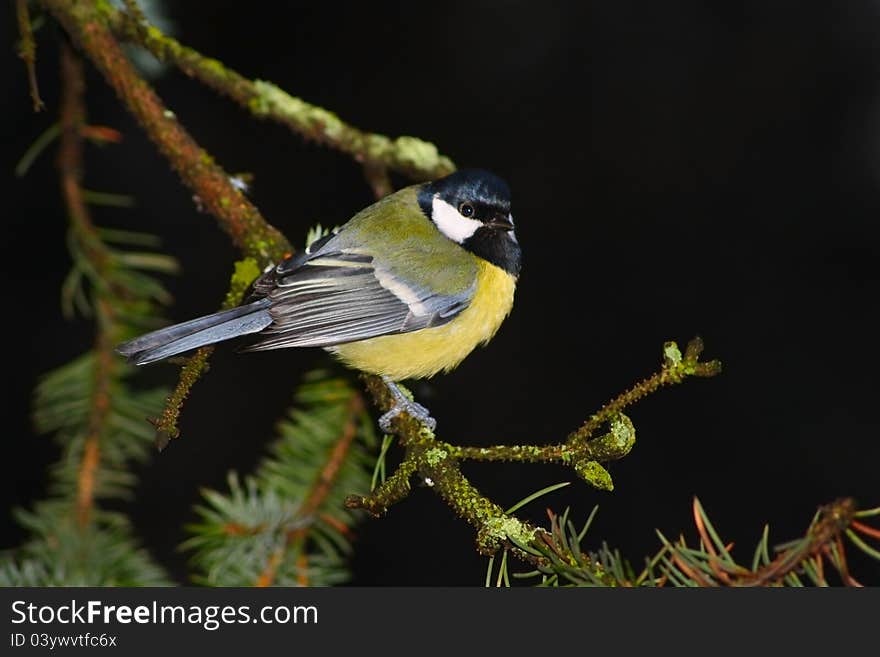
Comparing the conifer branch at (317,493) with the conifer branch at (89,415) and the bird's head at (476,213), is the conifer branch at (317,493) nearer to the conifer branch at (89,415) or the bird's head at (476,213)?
the conifer branch at (89,415)

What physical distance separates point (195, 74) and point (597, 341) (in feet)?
4.75

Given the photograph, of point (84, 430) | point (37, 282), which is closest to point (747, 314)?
point (84, 430)

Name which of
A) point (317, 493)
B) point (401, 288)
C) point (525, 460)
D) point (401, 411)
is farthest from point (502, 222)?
point (525, 460)

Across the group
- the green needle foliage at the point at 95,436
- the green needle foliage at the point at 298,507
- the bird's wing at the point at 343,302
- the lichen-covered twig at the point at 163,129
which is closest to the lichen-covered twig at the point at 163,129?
the lichen-covered twig at the point at 163,129

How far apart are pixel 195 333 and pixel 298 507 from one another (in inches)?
17.3

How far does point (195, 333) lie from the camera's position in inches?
71.1

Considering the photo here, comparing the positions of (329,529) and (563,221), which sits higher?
(563,221)

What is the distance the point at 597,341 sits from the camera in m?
2.79

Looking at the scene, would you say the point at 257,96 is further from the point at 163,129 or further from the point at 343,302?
the point at 343,302

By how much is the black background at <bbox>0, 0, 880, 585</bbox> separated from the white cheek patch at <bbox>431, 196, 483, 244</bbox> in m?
0.60

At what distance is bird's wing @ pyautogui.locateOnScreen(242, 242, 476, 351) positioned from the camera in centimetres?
196

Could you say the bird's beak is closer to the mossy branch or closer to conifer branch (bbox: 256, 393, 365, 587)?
conifer branch (bbox: 256, 393, 365, 587)

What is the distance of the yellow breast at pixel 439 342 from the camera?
2.07 meters

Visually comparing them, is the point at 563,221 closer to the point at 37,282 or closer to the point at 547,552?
the point at 37,282
